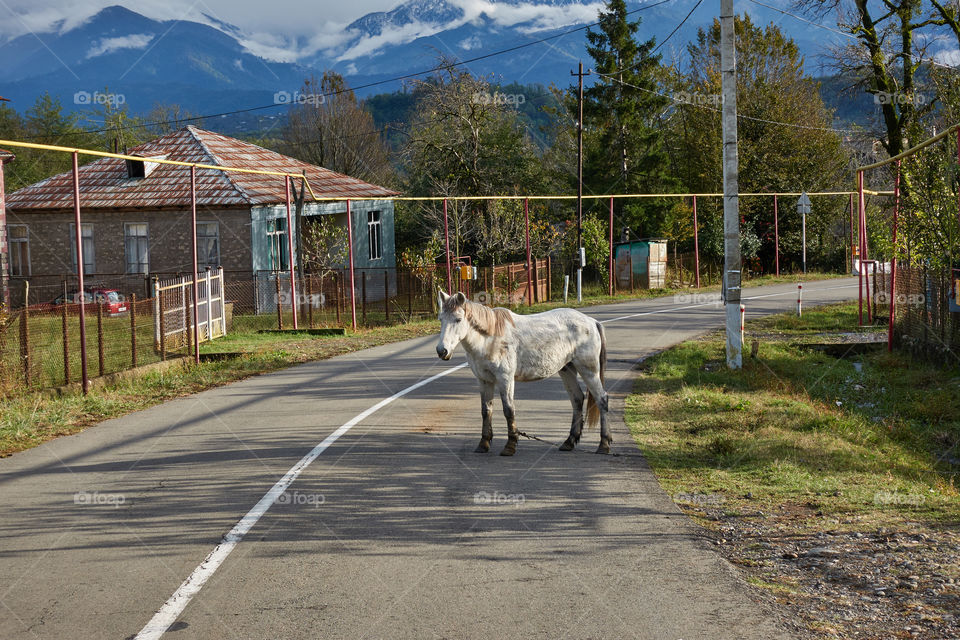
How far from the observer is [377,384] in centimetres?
1511

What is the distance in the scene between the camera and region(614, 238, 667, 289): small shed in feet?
123

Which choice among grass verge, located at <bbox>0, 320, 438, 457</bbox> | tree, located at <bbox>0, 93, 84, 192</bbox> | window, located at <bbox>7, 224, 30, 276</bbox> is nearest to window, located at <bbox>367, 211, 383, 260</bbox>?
window, located at <bbox>7, 224, 30, 276</bbox>

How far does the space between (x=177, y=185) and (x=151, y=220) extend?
1.80 meters

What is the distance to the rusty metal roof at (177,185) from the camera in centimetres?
3531

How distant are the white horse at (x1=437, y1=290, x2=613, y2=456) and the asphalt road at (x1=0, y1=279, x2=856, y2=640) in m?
0.43

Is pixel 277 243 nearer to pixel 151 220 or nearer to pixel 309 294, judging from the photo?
pixel 151 220

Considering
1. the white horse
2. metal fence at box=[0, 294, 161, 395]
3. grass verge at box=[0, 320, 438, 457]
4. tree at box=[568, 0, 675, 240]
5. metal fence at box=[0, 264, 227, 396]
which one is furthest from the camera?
tree at box=[568, 0, 675, 240]

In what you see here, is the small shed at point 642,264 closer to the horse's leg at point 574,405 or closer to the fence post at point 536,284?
the fence post at point 536,284

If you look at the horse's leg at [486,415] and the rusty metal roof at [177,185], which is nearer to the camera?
the horse's leg at [486,415]

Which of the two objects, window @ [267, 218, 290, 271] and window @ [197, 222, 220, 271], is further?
window @ [267, 218, 290, 271]

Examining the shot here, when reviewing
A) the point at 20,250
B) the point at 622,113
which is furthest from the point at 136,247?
the point at 622,113

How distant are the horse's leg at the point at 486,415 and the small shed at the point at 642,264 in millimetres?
28650

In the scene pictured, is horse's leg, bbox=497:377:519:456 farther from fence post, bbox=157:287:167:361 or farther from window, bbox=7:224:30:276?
window, bbox=7:224:30:276

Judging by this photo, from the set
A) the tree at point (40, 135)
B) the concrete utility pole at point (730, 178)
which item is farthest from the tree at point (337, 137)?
the concrete utility pole at point (730, 178)
